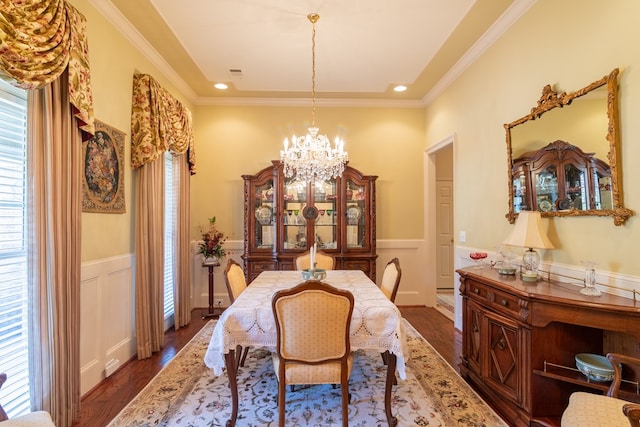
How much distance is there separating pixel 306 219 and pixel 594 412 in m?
3.43

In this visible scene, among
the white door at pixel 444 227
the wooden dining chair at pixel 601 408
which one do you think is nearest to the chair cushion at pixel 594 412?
the wooden dining chair at pixel 601 408

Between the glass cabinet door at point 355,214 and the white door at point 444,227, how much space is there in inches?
94.1

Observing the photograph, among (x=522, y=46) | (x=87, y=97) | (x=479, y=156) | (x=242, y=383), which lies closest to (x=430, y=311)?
(x=479, y=156)

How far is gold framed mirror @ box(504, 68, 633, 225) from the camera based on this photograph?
1850 millimetres

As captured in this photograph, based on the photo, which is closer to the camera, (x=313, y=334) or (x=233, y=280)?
(x=313, y=334)

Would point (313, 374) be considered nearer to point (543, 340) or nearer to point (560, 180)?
point (543, 340)

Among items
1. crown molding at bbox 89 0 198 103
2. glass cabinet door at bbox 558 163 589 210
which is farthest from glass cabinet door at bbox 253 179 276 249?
glass cabinet door at bbox 558 163 589 210

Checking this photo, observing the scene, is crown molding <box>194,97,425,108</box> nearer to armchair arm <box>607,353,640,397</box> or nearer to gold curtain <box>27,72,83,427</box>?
gold curtain <box>27,72,83,427</box>

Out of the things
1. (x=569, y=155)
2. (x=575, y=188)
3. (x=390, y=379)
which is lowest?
(x=390, y=379)

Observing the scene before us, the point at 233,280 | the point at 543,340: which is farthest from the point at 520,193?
the point at 233,280

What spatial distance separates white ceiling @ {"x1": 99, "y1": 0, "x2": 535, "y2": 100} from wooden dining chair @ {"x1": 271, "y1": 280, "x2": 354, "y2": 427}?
7.72ft

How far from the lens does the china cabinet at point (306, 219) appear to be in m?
4.32

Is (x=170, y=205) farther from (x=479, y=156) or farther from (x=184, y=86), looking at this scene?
(x=479, y=156)

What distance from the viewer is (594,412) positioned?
1423mm
